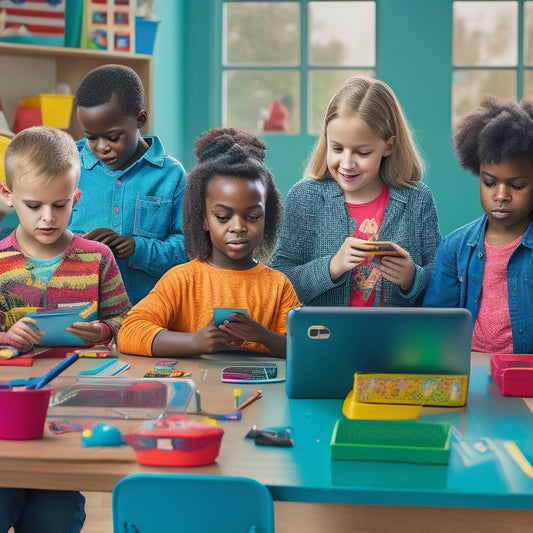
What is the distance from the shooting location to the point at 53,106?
3729 mm

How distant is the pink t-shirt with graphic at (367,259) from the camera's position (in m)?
2.21

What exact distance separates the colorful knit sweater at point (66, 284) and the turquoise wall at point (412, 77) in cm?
380

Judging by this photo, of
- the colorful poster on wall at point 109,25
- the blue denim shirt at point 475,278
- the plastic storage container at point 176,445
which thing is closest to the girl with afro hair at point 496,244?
the blue denim shirt at point 475,278

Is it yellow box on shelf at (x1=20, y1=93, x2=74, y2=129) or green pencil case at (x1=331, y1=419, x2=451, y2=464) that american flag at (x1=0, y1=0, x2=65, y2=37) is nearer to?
yellow box on shelf at (x1=20, y1=93, x2=74, y2=129)

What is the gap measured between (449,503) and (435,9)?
208 inches

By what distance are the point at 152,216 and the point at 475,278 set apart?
0.95m

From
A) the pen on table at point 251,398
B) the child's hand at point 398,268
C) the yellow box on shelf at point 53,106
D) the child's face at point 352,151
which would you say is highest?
the yellow box on shelf at point 53,106

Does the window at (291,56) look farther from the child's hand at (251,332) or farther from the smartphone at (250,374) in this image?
the smartphone at (250,374)

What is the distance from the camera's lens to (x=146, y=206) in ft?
8.02

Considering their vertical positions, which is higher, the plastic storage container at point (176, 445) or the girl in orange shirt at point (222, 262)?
the girl in orange shirt at point (222, 262)

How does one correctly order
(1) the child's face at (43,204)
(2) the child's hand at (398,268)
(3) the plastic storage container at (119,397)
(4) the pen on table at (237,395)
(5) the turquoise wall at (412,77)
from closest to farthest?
(3) the plastic storage container at (119,397) → (4) the pen on table at (237,395) → (1) the child's face at (43,204) → (2) the child's hand at (398,268) → (5) the turquoise wall at (412,77)

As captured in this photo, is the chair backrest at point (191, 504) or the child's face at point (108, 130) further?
the child's face at point (108, 130)

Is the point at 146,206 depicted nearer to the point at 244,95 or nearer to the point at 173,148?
the point at 173,148

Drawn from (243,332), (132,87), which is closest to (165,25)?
(132,87)
